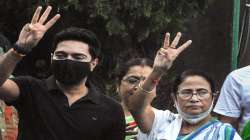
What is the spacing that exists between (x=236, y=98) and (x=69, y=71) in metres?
1.28

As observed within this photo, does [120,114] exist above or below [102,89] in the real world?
above

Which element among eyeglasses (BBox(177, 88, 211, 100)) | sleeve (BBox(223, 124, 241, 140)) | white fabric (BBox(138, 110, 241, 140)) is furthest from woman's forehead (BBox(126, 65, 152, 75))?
sleeve (BBox(223, 124, 241, 140))

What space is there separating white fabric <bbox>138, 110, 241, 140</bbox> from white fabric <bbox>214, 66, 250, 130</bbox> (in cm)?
55

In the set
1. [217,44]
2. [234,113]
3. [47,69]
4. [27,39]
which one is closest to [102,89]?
[47,69]

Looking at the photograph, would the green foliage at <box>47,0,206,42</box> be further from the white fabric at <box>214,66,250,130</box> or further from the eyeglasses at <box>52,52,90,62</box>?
the eyeglasses at <box>52,52,90,62</box>

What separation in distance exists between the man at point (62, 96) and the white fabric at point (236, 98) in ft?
2.76

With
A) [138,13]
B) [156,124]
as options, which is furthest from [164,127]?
[138,13]

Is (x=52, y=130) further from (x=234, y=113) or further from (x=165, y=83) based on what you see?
(x=165, y=83)

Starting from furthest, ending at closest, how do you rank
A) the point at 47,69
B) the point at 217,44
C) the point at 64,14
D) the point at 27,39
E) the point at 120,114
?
the point at 217,44, the point at 47,69, the point at 64,14, the point at 120,114, the point at 27,39

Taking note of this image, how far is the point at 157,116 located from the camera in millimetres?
4070

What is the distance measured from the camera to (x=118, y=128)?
3994 mm

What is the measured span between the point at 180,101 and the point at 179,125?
0.15 m

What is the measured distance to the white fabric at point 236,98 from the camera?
14.4 ft

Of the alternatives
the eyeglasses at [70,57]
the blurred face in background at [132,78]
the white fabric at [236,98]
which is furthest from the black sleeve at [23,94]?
the white fabric at [236,98]
